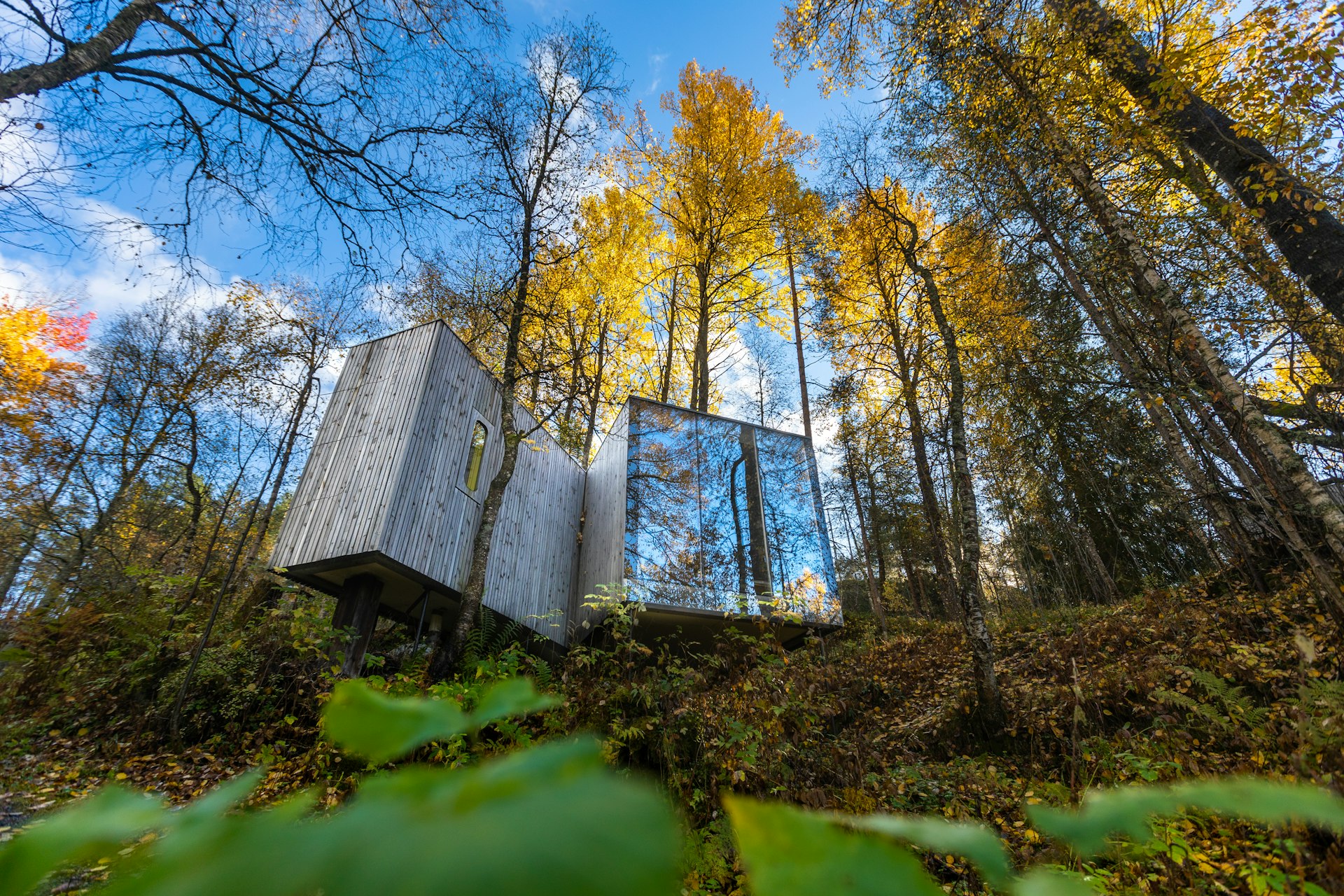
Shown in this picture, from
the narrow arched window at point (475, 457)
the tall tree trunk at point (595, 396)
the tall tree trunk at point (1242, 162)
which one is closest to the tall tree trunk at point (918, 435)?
the tall tree trunk at point (1242, 162)

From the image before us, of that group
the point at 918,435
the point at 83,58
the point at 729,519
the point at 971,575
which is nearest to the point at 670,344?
the point at 729,519

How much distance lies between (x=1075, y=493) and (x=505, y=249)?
11.9 meters

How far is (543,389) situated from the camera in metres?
9.78

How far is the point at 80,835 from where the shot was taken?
348 millimetres

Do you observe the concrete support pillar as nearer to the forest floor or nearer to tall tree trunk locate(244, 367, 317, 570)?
the forest floor

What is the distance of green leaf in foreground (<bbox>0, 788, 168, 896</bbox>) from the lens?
0.31 metres

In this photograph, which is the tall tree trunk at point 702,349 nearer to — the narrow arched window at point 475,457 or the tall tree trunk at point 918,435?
the tall tree trunk at point 918,435

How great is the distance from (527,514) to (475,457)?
161 cm

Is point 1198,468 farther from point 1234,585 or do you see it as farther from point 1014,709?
point 1014,709

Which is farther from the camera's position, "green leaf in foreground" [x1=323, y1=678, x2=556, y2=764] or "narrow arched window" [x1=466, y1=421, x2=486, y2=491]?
"narrow arched window" [x1=466, y1=421, x2=486, y2=491]

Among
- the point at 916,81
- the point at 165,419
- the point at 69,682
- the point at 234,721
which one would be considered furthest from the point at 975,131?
the point at 165,419

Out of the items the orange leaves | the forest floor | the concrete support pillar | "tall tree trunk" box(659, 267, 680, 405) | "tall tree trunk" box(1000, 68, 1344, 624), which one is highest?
"tall tree trunk" box(659, 267, 680, 405)

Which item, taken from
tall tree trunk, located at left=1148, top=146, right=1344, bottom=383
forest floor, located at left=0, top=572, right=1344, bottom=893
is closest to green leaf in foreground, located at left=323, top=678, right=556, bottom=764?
forest floor, located at left=0, top=572, right=1344, bottom=893

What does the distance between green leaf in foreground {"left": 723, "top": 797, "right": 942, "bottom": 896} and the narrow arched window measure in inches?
345
